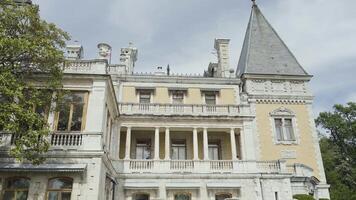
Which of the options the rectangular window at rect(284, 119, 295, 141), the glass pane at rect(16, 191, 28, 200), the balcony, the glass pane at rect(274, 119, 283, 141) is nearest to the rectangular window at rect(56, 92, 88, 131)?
the balcony

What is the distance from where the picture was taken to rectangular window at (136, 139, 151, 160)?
66.6ft

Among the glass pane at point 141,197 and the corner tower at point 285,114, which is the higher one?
the corner tower at point 285,114

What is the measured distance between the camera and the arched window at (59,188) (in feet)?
38.4

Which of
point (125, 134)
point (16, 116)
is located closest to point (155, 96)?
point (125, 134)

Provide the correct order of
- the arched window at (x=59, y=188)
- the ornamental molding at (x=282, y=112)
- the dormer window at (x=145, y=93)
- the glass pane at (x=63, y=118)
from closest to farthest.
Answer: the arched window at (x=59, y=188) → the glass pane at (x=63, y=118) → the dormer window at (x=145, y=93) → the ornamental molding at (x=282, y=112)

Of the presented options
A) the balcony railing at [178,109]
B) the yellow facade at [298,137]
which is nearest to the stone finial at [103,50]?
the balcony railing at [178,109]

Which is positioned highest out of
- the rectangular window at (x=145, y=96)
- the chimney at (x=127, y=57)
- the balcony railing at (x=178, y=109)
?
the chimney at (x=127, y=57)

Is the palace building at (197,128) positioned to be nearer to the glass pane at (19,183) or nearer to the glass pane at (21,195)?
the glass pane at (19,183)

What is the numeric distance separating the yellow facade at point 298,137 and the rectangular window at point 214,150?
314cm

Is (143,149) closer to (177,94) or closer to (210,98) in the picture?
(177,94)

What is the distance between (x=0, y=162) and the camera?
1165 centimetres

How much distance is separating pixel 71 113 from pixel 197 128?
9.13 meters

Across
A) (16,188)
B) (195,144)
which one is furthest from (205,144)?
(16,188)

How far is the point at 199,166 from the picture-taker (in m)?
18.5
